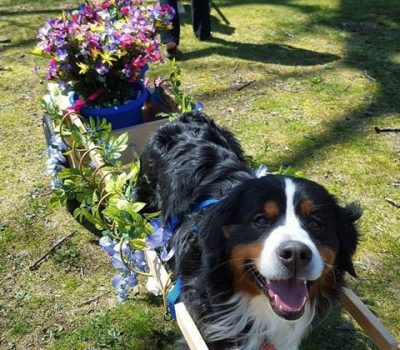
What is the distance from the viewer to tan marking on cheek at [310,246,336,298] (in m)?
1.85

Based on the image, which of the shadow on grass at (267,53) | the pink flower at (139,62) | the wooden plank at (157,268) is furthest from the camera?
the shadow on grass at (267,53)

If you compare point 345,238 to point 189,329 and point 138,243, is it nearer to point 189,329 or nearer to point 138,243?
point 189,329

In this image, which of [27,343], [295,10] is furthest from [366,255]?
→ [295,10]

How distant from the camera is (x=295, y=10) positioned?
22.3ft

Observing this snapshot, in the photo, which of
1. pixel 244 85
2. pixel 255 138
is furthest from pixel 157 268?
pixel 244 85

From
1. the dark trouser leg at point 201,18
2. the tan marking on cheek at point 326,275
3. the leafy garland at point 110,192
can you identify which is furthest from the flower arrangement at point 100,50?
the dark trouser leg at point 201,18

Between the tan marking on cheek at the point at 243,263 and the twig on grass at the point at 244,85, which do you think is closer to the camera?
the tan marking on cheek at the point at 243,263

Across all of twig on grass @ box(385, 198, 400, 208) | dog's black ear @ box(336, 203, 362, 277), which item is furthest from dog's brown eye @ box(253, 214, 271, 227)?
twig on grass @ box(385, 198, 400, 208)

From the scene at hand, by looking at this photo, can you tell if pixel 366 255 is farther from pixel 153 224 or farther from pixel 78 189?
pixel 78 189

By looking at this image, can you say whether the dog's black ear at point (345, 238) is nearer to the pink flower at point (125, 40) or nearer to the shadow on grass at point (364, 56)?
the pink flower at point (125, 40)

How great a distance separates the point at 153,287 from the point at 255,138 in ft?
5.89

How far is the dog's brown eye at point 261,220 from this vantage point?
5.95ft

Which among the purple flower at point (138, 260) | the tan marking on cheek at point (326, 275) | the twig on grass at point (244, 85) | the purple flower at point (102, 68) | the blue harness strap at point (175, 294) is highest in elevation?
the purple flower at point (102, 68)

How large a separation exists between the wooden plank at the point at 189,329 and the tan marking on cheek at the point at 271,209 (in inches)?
22.4
